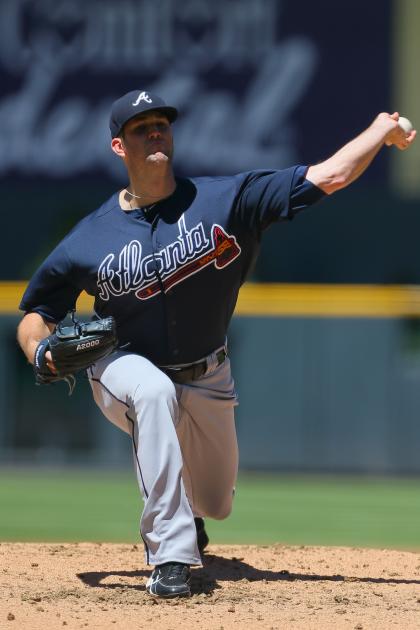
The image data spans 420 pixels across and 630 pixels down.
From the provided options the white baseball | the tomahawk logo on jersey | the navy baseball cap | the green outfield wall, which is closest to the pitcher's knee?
the tomahawk logo on jersey

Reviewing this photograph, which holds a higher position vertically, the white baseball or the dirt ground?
the white baseball

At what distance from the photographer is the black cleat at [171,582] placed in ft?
12.9

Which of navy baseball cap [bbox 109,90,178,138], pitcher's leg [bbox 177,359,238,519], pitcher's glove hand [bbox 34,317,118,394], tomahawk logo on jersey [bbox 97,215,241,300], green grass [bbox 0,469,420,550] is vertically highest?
navy baseball cap [bbox 109,90,178,138]

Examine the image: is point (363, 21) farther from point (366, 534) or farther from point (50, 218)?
point (366, 534)

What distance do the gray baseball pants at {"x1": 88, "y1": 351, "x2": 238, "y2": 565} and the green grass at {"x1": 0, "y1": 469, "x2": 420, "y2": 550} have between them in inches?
54.8

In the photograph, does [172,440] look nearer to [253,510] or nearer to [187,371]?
[187,371]

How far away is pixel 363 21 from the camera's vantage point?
37.3 ft

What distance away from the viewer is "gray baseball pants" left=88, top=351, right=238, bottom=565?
13.0 feet

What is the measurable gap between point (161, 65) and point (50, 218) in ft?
5.52

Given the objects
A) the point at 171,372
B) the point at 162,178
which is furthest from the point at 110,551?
the point at 162,178

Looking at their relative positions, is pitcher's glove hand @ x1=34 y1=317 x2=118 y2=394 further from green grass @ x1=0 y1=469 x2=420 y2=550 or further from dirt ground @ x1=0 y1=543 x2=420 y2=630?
green grass @ x1=0 y1=469 x2=420 y2=550

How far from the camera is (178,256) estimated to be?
13.9ft

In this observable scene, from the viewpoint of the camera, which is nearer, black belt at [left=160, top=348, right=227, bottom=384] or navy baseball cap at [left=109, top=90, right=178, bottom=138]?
navy baseball cap at [left=109, top=90, right=178, bottom=138]

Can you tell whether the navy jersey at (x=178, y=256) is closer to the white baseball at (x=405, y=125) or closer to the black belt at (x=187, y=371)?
the black belt at (x=187, y=371)
